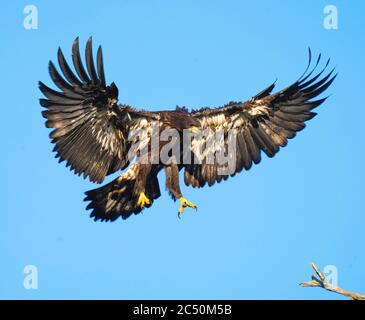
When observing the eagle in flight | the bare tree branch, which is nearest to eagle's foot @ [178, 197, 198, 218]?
the eagle in flight

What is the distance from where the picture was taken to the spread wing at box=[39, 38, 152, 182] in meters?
14.5

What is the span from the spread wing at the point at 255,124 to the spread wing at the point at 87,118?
152 cm

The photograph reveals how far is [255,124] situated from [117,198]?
2.78 meters

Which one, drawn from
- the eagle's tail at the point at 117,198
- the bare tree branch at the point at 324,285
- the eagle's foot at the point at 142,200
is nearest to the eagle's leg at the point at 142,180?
the eagle's foot at the point at 142,200

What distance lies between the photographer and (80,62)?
14359 mm

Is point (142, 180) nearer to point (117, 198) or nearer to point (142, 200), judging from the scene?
point (142, 200)

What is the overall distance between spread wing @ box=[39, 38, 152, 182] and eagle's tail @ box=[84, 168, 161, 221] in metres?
0.25

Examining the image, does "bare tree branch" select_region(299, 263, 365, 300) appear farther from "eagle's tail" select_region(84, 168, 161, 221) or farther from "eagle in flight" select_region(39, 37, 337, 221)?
"eagle's tail" select_region(84, 168, 161, 221)

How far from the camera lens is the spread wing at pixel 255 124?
1600cm

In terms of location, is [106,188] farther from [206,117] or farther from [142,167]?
[206,117]

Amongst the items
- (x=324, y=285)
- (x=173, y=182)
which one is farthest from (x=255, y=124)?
(x=324, y=285)
